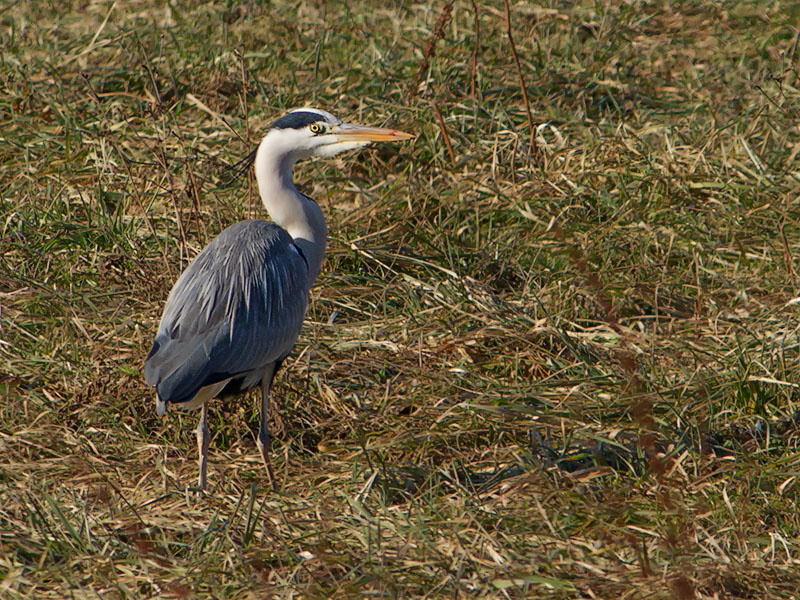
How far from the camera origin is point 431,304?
16.2 feet

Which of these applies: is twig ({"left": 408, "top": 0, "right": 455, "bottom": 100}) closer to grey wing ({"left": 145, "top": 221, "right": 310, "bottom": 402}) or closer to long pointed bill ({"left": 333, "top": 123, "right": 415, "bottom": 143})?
long pointed bill ({"left": 333, "top": 123, "right": 415, "bottom": 143})

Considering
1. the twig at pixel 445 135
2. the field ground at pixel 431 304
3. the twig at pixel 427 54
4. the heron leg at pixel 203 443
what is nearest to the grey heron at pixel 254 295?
the heron leg at pixel 203 443

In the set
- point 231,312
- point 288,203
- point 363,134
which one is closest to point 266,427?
point 231,312

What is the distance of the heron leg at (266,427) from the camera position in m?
3.90

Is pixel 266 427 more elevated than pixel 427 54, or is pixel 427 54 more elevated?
pixel 427 54

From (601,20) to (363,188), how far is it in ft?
7.55

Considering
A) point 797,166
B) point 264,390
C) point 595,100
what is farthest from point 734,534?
point 595,100

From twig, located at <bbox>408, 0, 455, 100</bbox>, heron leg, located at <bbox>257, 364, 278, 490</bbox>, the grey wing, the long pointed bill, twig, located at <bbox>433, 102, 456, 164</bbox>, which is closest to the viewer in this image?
the grey wing

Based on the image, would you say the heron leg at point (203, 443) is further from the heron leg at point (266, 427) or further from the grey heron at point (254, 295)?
the heron leg at point (266, 427)

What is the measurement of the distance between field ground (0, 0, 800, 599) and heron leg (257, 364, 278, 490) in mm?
88

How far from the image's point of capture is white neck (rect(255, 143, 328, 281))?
439 centimetres

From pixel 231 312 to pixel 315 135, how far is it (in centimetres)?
89

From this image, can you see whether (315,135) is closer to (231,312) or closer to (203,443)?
(231,312)

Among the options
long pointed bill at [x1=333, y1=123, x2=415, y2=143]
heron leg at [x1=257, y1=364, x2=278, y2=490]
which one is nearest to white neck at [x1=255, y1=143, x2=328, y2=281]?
long pointed bill at [x1=333, y1=123, x2=415, y2=143]
